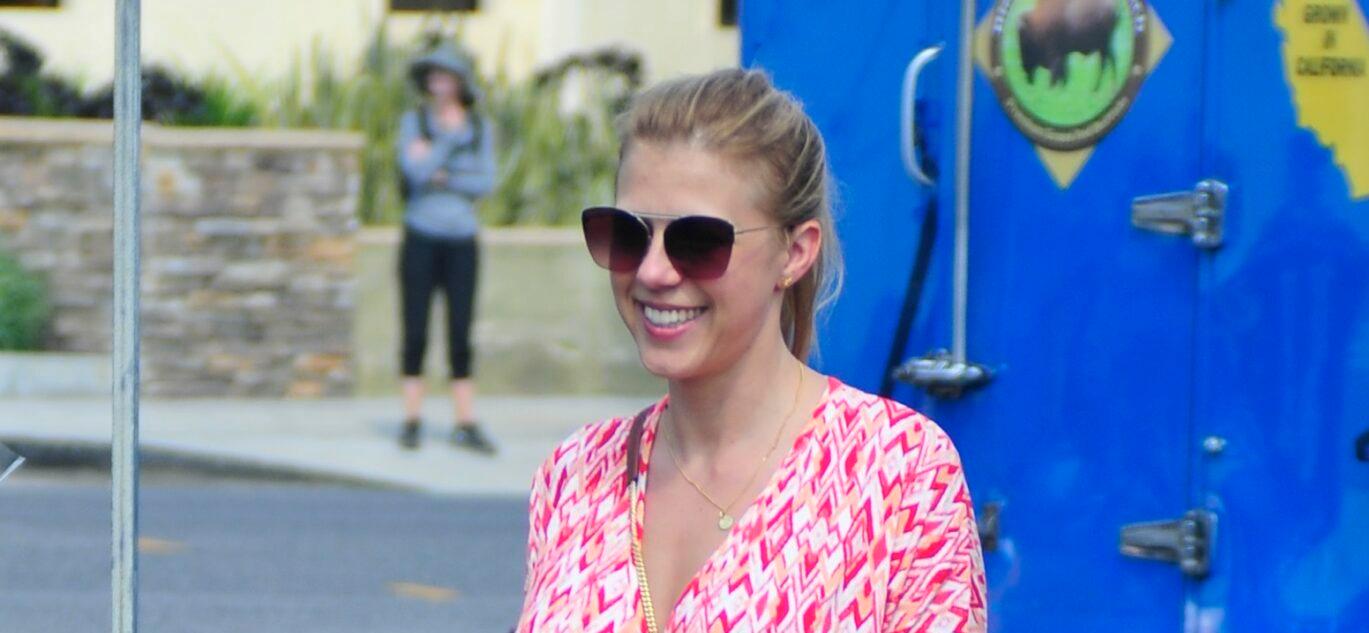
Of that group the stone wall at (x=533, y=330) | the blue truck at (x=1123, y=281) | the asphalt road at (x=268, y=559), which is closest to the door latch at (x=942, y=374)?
the blue truck at (x=1123, y=281)

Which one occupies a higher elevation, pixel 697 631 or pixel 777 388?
pixel 777 388

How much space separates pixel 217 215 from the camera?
43.6ft

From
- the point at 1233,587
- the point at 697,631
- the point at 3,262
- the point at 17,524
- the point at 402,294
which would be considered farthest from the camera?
the point at 3,262

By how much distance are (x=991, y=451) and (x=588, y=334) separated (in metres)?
9.80

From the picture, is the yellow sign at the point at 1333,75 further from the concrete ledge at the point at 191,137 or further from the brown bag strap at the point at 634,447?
the concrete ledge at the point at 191,137

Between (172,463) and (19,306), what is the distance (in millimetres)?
2274

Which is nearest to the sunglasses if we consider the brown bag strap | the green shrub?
the brown bag strap

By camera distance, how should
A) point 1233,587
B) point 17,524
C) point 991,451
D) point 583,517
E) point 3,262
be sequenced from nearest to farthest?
point 583,517 < point 1233,587 < point 991,451 < point 17,524 < point 3,262

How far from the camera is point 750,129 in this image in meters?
2.63

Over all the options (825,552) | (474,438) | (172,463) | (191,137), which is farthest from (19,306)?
(825,552)

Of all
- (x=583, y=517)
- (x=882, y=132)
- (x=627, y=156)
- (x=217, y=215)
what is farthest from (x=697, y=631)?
(x=217, y=215)

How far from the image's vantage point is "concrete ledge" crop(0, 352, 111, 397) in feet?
42.6

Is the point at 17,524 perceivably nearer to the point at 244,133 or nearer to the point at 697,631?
the point at 244,133

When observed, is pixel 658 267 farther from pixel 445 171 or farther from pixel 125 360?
pixel 445 171
